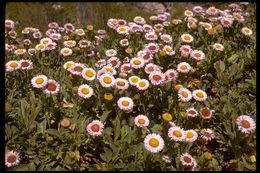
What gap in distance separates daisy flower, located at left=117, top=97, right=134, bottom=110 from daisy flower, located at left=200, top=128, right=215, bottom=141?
77 centimetres

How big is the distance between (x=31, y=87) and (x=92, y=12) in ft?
11.4

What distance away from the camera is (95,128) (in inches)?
137

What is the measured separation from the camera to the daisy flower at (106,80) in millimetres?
3894

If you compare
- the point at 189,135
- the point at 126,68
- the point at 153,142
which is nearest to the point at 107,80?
the point at 126,68

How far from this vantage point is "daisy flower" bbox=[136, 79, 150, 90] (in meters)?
3.96

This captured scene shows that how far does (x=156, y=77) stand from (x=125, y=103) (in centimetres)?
51

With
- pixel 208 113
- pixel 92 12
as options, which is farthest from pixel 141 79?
pixel 92 12

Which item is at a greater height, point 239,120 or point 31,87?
point 31,87

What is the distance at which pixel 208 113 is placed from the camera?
3.69 m

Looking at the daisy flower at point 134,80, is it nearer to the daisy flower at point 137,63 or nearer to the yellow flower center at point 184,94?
the daisy flower at point 137,63

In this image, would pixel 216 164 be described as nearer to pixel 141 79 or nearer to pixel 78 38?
pixel 141 79

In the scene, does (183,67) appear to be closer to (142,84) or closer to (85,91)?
(142,84)

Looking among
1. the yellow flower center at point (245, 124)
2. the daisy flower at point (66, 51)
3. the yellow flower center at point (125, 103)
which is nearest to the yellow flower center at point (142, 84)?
the yellow flower center at point (125, 103)

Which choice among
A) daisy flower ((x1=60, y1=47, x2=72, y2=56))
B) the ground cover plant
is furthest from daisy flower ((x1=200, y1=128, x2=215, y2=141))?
daisy flower ((x1=60, y1=47, x2=72, y2=56))
